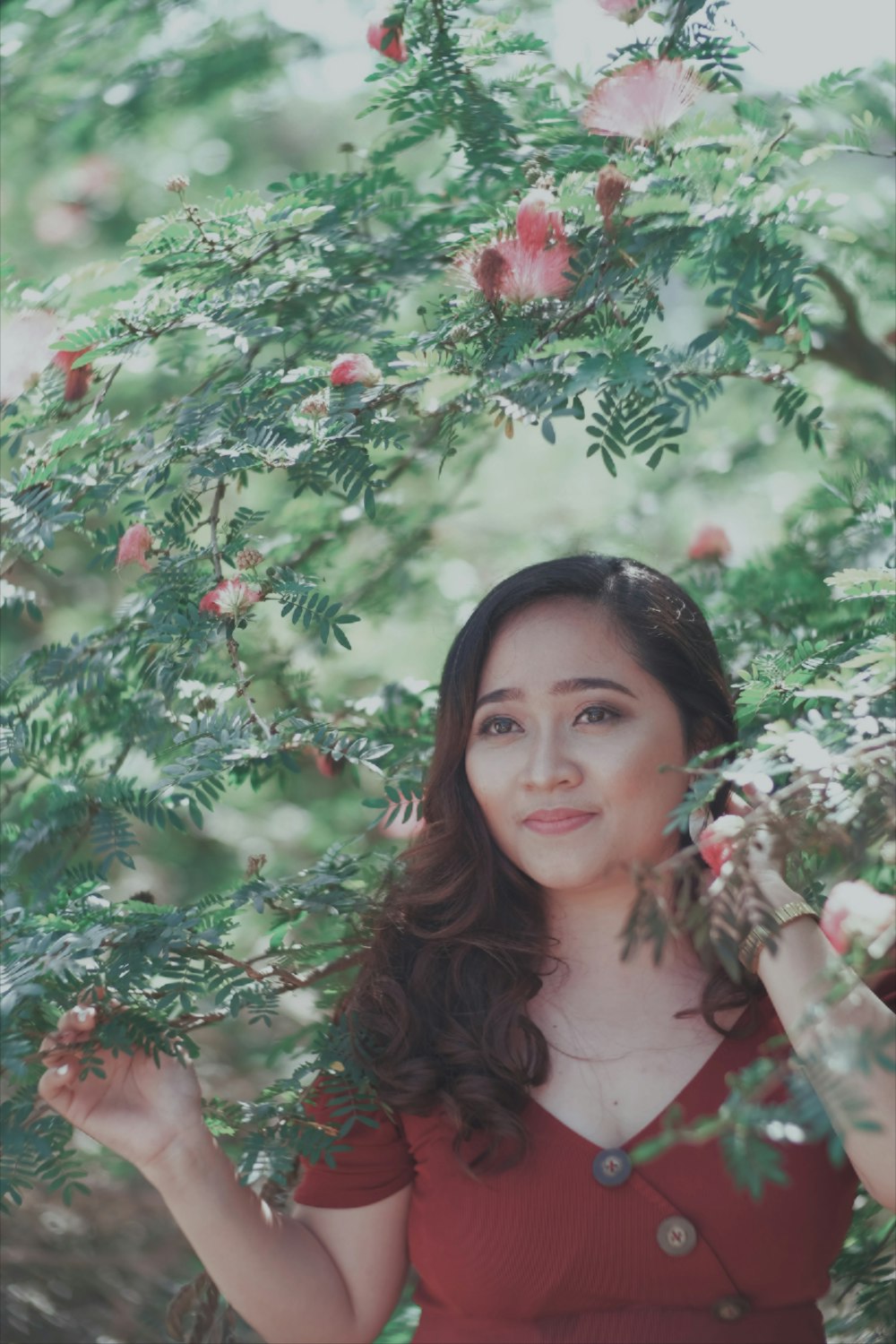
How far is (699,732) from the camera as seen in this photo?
167cm

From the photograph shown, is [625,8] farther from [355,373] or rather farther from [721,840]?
[721,840]

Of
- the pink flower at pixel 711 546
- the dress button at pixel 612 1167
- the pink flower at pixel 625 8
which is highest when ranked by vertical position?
the pink flower at pixel 625 8

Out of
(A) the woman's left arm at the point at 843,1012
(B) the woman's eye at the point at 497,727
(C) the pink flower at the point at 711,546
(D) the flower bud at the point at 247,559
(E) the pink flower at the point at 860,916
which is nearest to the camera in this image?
(E) the pink flower at the point at 860,916

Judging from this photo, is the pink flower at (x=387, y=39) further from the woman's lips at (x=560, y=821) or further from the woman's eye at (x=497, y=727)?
the woman's lips at (x=560, y=821)

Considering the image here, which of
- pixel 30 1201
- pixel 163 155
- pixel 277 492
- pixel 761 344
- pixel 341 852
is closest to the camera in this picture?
pixel 761 344

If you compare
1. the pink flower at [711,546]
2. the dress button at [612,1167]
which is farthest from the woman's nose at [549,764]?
the pink flower at [711,546]

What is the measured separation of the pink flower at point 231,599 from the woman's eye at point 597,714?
38cm

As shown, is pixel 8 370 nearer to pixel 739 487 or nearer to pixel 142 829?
pixel 739 487

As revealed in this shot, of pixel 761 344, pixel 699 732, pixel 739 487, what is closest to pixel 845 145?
pixel 761 344

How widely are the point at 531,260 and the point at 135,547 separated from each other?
0.53 m

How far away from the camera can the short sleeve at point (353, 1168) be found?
159 cm

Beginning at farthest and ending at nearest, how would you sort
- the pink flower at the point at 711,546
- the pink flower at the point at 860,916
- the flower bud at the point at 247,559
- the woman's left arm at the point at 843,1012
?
the pink flower at the point at 711,546, the flower bud at the point at 247,559, the woman's left arm at the point at 843,1012, the pink flower at the point at 860,916

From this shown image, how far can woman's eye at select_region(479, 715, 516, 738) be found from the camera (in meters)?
1.63

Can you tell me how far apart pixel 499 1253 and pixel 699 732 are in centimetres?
61
